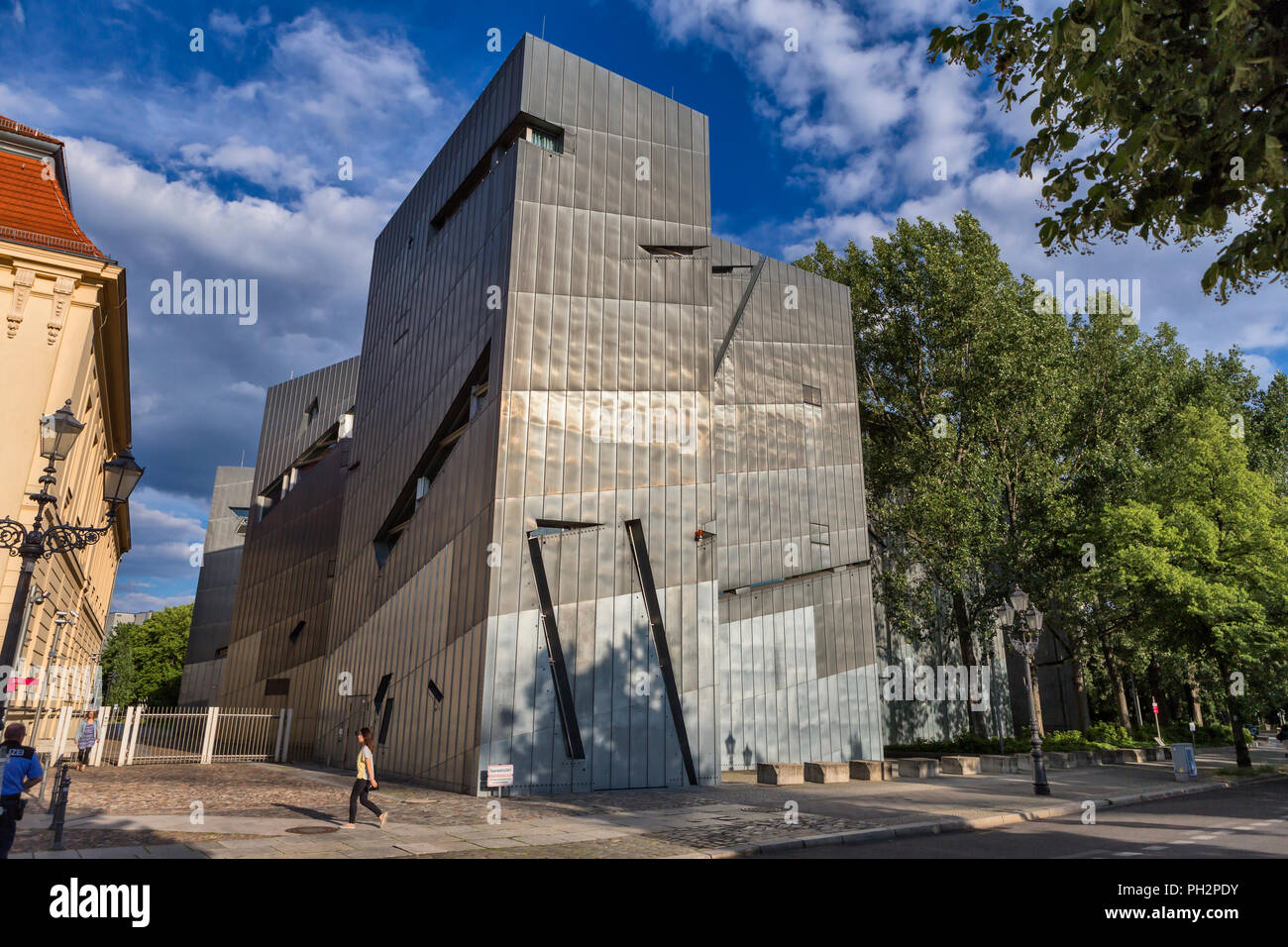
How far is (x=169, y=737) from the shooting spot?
2489cm

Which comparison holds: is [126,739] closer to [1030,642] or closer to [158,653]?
[1030,642]

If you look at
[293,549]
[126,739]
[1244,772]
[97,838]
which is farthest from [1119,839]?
[293,549]

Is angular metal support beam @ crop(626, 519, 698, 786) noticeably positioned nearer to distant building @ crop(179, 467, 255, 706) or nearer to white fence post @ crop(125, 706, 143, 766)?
white fence post @ crop(125, 706, 143, 766)

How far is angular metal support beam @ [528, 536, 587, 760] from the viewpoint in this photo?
56.2ft

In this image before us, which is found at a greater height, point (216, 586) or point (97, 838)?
point (216, 586)

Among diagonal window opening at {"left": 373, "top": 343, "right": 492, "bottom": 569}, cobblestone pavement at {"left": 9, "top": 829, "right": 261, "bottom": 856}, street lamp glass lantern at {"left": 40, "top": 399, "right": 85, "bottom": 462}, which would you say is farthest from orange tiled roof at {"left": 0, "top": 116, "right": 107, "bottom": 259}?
cobblestone pavement at {"left": 9, "top": 829, "right": 261, "bottom": 856}

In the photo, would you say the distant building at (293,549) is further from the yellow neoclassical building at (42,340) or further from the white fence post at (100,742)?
the yellow neoclassical building at (42,340)

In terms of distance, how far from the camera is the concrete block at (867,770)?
67.5 ft

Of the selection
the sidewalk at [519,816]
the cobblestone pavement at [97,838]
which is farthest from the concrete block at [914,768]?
the cobblestone pavement at [97,838]

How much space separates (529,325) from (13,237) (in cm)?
1600

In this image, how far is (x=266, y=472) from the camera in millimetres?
42750

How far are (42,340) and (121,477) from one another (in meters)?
15.5
